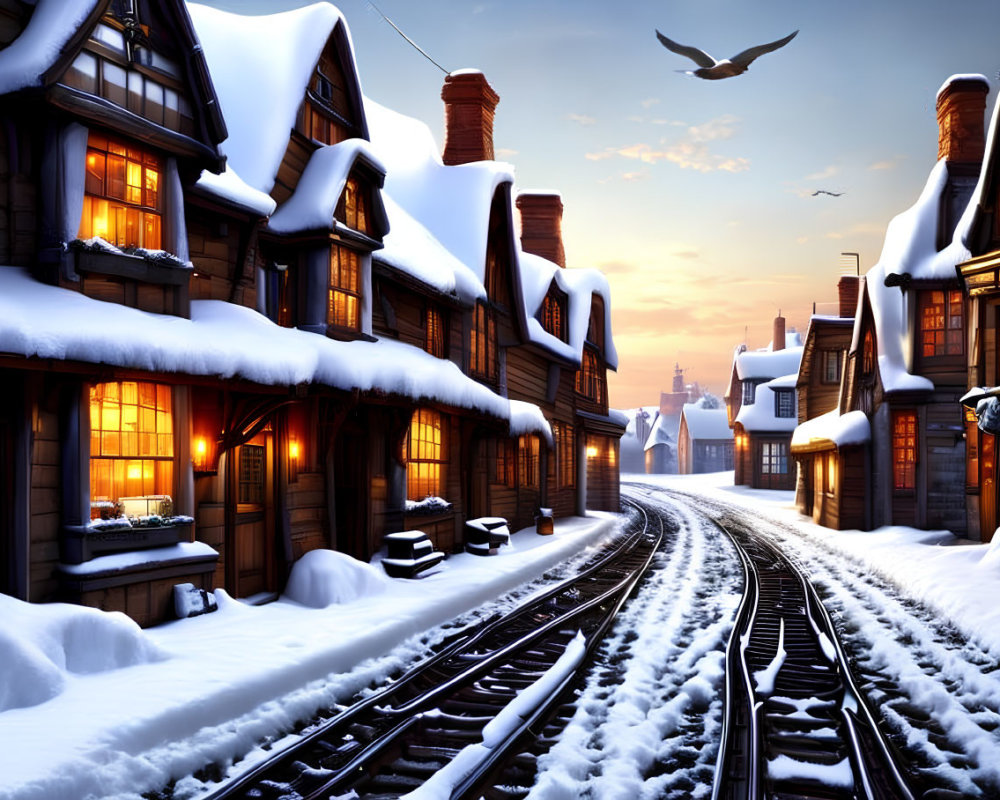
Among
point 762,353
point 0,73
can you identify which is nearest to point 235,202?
point 0,73

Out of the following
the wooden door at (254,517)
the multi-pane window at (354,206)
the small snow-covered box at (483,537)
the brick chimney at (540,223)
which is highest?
the brick chimney at (540,223)

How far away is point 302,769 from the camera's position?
6293mm

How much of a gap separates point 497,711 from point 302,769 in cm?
209

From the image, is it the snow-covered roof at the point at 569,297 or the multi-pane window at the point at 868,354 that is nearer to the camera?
the multi-pane window at the point at 868,354

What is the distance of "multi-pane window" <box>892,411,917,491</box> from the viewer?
2258 cm

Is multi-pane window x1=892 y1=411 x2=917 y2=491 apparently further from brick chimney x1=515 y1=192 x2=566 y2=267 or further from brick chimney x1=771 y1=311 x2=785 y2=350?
brick chimney x1=771 y1=311 x2=785 y2=350

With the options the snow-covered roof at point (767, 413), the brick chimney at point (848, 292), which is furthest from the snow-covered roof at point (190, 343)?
the snow-covered roof at point (767, 413)

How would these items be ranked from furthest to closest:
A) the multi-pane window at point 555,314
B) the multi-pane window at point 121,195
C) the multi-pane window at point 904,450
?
the multi-pane window at point 555,314, the multi-pane window at point 904,450, the multi-pane window at point 121,195

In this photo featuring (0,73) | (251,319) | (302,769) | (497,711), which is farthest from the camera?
(251,319)

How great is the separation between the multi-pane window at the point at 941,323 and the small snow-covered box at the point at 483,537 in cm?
1284

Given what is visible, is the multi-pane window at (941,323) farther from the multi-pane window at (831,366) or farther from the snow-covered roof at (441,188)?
the multi-pane window at (831,366)

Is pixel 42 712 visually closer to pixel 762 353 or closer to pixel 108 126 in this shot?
pixel 108 126

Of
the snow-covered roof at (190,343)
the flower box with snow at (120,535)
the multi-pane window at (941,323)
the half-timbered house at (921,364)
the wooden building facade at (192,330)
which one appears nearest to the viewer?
the snow-covered roof at (190,343)

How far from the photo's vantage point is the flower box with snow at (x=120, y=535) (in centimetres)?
921
